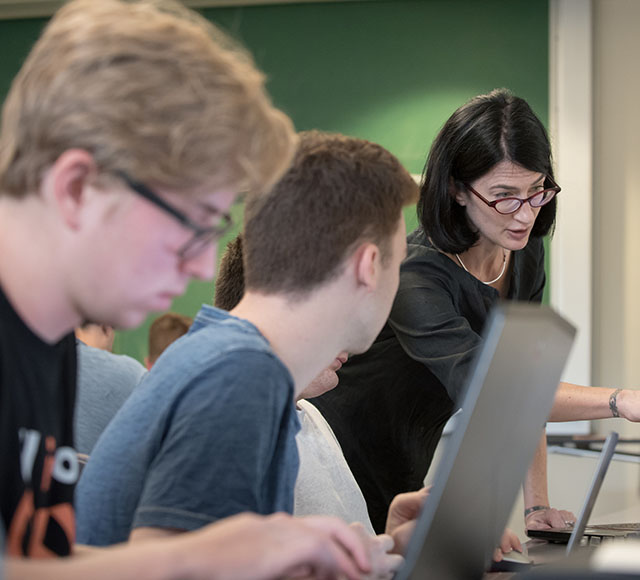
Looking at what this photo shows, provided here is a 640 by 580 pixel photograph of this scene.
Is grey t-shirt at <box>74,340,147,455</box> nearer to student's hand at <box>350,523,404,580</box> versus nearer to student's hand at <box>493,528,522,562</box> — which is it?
student's hand at <box>493,528,522,562</box>

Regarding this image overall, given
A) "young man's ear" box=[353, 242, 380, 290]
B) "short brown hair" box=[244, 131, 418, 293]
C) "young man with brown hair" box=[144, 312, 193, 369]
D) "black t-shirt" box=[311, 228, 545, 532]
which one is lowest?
"young man with brown hair" box=[144, 312, 193, 369]

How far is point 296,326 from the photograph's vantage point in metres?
1.07

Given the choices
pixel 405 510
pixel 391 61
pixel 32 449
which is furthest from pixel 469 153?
pixel 391 61

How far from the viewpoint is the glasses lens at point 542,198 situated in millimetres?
1767

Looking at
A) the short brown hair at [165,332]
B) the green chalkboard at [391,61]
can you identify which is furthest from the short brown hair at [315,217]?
the green chalkboard at [391,61]

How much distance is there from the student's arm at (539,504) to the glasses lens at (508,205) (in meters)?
0.47

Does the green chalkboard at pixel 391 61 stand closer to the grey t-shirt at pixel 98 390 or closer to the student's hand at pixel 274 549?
the grey t-shirt at pixel 98 390

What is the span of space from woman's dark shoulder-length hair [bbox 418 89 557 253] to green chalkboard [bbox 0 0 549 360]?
2586 mm

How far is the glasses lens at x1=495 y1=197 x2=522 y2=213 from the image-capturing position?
1.74 metres

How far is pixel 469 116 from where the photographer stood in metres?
1.76

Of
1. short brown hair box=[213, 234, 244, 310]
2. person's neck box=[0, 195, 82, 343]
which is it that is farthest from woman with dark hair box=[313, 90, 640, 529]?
person's neck box=[0, 195, 82, 343]

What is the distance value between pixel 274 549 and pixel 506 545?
65 cm

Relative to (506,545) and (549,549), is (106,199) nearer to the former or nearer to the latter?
(506,545)

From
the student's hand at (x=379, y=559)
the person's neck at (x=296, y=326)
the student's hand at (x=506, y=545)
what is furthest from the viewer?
the student's hand at (x=506, y=545)
